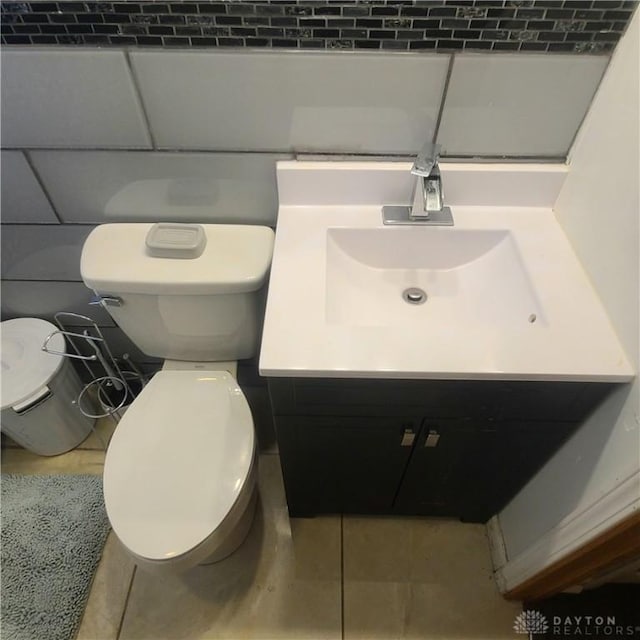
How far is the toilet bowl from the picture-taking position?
94 centimetres

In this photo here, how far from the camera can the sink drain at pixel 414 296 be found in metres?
0.99

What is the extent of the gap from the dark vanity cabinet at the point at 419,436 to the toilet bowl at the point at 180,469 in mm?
147

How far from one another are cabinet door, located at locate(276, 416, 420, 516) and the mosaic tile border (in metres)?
0.71

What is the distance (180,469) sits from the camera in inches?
40.1

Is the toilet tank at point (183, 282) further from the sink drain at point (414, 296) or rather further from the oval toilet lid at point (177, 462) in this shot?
the sink drain at point (414, 296)

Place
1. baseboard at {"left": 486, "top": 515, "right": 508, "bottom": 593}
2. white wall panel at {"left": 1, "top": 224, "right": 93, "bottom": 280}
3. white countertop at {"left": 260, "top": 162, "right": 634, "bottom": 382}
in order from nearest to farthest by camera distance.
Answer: white countertop at {"left": 260, "top": 162, "right": 634, "bottom": 382} < white wall panel at {"left": 1, "top": 224, "right": 93, "bottom": 280} < baseboard at {"left": 486, "top": 515, "right": 508, "bottom": 593}

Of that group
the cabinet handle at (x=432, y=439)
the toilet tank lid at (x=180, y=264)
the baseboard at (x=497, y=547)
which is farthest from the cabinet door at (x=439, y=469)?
the toilet tank lid at (x=180, y=264)

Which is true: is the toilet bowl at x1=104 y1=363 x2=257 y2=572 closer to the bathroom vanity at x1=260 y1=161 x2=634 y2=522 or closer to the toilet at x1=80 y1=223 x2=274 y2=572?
the toilet at x1=80 y1=223 x2=274 y2=572

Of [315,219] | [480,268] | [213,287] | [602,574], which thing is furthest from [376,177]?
[602,574]

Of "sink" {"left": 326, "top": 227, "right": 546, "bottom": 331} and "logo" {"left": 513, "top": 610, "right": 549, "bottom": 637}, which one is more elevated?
"sink" {"left": 326, "top": 227, "right": 546, "bottom": 331}

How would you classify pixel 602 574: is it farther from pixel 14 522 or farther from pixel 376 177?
pixel 14 522

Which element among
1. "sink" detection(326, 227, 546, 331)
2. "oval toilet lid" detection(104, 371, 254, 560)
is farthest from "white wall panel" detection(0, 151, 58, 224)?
"sink" detection(326, 227, 546, 331)

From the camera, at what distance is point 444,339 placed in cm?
78

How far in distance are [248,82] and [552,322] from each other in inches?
28.6
